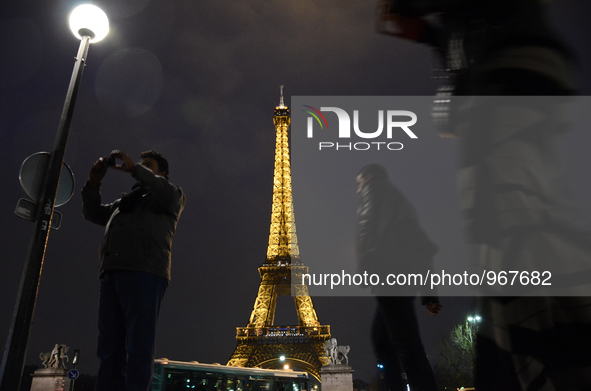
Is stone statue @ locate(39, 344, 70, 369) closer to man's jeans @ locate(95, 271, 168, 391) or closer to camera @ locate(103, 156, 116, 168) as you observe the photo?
man's jeans @ locate(95, 271, 168, 391)

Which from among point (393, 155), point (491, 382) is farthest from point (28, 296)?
point (393, 155)

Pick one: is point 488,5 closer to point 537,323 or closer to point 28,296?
point 537,323

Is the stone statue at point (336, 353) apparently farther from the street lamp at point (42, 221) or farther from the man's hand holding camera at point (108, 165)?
the man's hand holding camera at point (108, 165)

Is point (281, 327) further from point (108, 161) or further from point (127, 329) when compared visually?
point (108, 161)

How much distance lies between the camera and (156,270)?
285 cm

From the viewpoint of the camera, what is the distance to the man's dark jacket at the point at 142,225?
278 centimetres

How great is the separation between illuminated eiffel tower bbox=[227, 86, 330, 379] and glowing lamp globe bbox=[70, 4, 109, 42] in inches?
1224

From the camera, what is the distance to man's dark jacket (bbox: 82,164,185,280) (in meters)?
2.78

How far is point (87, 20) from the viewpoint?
4656mm

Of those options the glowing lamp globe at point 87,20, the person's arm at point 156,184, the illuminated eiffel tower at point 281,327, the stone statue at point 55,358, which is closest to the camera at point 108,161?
the person's arm at point 156,184

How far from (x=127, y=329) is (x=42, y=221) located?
1885 mm

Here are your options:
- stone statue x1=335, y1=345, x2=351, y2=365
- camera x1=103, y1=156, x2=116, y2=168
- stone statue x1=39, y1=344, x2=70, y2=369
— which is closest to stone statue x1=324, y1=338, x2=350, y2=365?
stone statue x1=335, y1=345, x2=351, y2=365

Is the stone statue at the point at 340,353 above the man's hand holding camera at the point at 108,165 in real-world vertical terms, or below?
below

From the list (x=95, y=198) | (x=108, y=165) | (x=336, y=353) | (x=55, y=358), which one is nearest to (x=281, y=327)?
(x=336, y=353)
